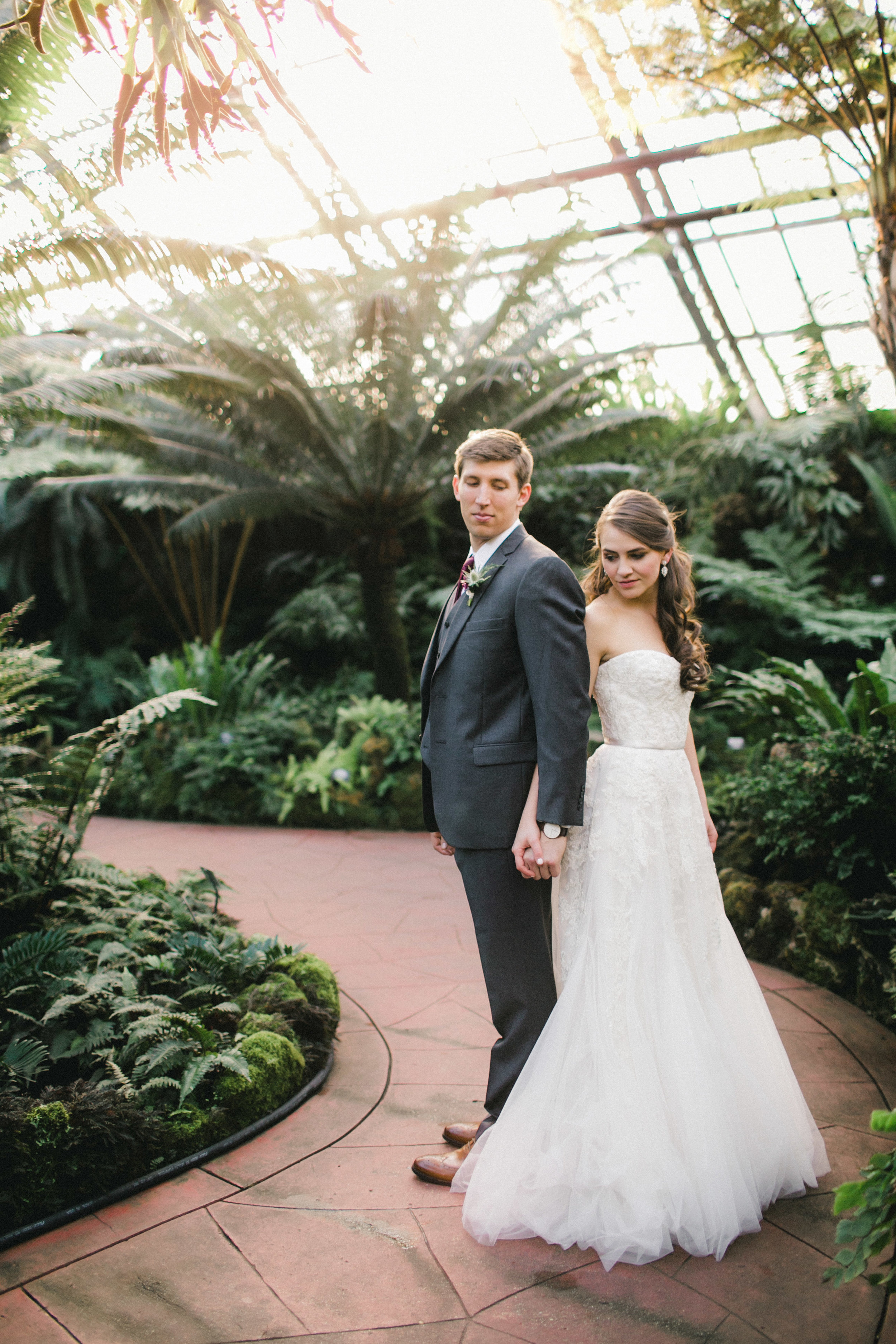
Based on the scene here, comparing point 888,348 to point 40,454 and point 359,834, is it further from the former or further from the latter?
point 40,454

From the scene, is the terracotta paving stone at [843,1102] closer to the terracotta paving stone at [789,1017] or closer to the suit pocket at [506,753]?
the terracotta paving stone at [789,1017]

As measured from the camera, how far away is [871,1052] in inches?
120

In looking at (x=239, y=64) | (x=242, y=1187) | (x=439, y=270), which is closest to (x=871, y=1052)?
(x=242, y=1187)

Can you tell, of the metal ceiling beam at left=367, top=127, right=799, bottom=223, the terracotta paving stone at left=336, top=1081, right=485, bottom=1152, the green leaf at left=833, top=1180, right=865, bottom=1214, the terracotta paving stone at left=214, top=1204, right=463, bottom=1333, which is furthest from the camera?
the metal ceiling beam at left=367, top=127, right=799, bottom=223

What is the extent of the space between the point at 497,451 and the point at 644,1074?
1589mm

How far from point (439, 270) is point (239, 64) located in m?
5.90

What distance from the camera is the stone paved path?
1814 mm

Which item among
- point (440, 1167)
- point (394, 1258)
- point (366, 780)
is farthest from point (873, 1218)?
point (366, 780)

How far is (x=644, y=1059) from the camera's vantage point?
2100 millimetres

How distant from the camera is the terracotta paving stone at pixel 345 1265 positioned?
187 cm

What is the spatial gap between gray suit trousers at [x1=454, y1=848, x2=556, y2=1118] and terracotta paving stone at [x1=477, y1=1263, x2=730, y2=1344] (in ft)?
Answer: 1.49

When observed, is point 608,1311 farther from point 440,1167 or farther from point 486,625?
point 486,625

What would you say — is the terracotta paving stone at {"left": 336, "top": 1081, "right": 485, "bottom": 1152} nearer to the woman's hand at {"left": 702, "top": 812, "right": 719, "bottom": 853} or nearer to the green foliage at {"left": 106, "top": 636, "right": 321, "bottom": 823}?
the woman's hand at {"left": 702, "top": 812, "right": 719, "bottom": 853}

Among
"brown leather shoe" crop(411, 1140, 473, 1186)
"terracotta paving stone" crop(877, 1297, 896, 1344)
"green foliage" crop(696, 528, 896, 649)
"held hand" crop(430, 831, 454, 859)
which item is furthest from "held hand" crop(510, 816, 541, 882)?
"green foliage" crop(696, 528, 896, 649)
